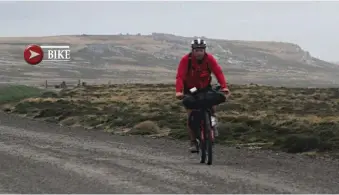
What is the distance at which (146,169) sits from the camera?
10.4m

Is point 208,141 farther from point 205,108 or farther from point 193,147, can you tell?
point 193,147

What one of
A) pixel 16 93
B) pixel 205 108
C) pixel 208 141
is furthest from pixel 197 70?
pixel 16 93

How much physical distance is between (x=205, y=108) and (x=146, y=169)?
1.67 metres

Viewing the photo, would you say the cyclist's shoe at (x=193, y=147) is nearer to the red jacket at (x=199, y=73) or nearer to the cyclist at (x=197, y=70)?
the cyclist at (x=197, y=70)

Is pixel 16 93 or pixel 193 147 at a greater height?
pixel 193 147

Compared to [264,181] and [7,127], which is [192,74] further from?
[7,127]

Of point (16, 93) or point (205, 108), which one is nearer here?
point (205, 108)

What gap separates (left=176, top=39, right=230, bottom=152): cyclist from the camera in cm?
1087

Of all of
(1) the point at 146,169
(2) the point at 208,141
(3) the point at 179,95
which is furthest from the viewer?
(2) the point at 208,141

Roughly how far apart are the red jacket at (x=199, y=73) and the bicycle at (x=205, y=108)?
0.56 ft

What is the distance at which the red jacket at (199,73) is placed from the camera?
10930 millimetres

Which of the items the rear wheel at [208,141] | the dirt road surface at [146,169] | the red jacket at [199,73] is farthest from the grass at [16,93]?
the rear wheel at [208,141]

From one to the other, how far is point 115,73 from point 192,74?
15731 centimetres

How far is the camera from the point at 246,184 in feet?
29.2
